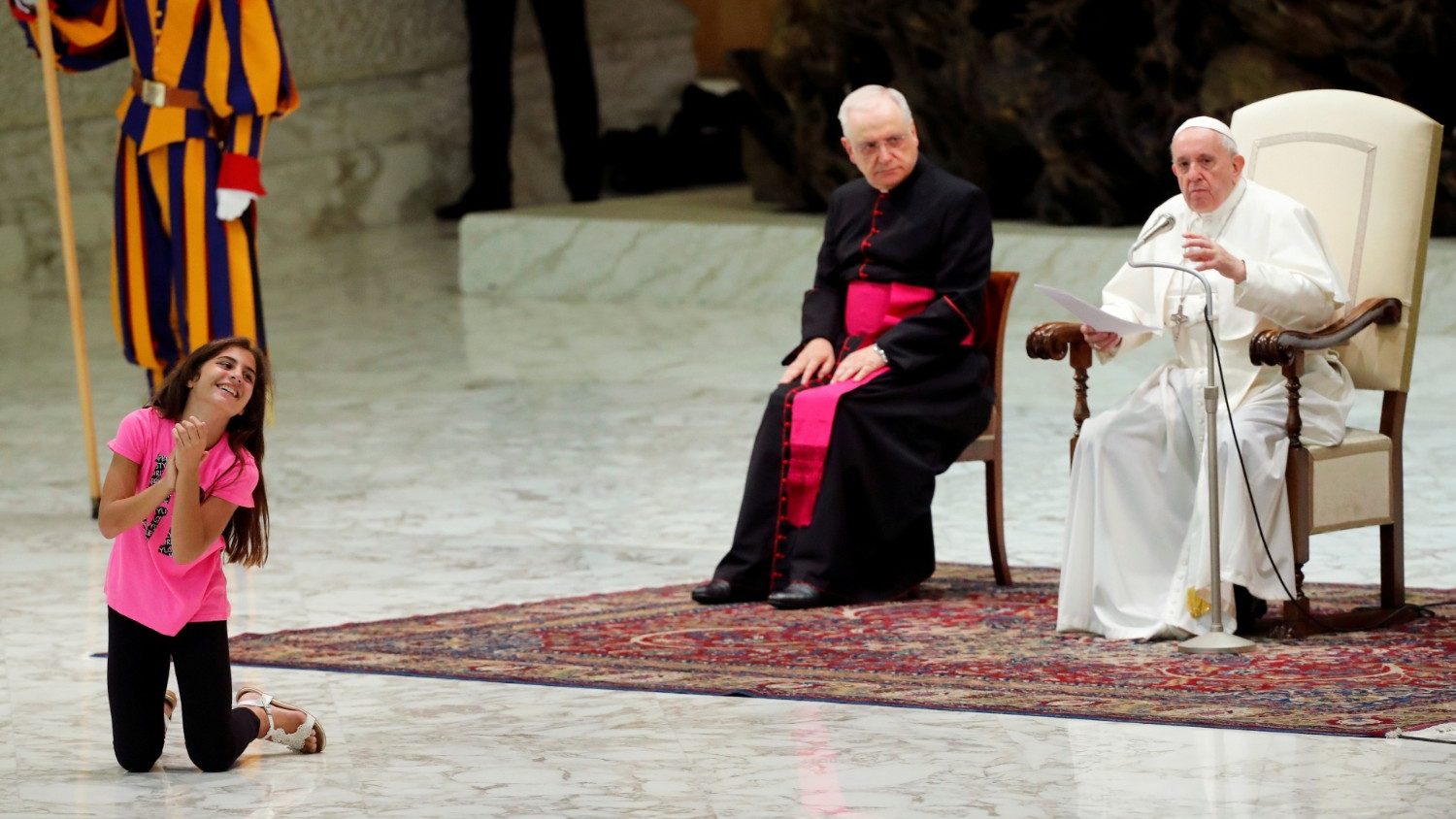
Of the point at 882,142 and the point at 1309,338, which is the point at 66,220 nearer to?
the point at 882,142

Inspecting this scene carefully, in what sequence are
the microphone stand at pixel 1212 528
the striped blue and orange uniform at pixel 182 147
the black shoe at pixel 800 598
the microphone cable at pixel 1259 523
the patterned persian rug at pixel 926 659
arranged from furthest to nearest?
the striped blue and orange uniform at pixel 182 147
the black shoe at pixel 800 598
the microphone cable at pixel 1259 523
the microphone stand at pixel 1212 528
the patterned persian rug at pixel 926 659

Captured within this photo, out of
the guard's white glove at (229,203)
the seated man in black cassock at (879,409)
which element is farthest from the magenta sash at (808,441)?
the guard's white glove at (229,203)

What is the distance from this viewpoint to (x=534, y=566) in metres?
6.18

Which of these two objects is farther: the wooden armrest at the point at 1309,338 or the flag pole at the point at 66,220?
the flag pole at the point at 66,220

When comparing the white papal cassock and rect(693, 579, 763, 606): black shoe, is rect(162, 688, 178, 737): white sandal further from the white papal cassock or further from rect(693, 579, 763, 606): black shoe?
the white papal cassock

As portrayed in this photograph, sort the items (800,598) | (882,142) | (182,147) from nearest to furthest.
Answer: (800,598) < (882,142) < (182,147)

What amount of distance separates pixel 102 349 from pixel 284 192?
137 inches

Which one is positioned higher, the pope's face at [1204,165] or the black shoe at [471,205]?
the black shoe at [471,205]

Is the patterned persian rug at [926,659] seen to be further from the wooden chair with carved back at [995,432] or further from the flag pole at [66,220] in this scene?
the flag pole at [66,220]

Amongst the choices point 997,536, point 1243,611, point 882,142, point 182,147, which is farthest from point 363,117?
point 1243,611

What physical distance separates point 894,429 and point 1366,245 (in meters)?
1.15

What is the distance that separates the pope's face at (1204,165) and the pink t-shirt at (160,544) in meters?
2.18

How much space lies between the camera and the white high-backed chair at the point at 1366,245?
5.24 m

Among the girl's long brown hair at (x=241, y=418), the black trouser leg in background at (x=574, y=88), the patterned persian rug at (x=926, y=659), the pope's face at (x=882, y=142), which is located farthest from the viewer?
the black trouser leg in background at (x=574, y=88)
